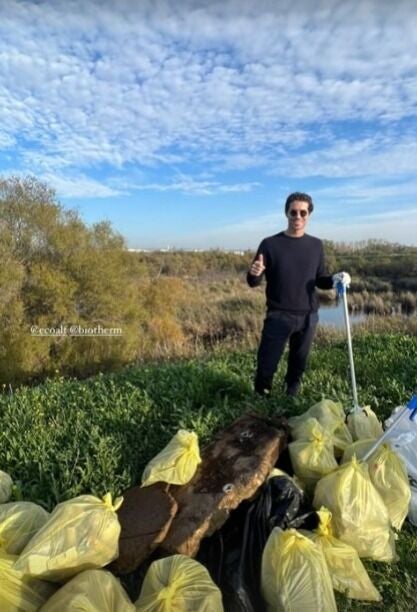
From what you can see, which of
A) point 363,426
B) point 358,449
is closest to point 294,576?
point 358,449

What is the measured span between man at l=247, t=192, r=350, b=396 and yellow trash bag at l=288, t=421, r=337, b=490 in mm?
1185

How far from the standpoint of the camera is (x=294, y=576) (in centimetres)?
192

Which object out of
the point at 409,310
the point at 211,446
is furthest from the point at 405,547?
the point at 409,310

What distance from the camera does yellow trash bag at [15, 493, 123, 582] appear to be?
185 centimetres

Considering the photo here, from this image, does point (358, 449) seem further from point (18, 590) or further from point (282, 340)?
point (18, 590)

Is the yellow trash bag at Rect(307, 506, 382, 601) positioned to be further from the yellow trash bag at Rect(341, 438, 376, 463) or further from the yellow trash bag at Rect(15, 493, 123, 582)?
the yellow trash bag at Rect(15, 493, 123, 582)

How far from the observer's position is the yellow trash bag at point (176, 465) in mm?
2445

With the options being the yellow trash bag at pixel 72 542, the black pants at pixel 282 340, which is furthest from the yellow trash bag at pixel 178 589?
the black pants at pixel 282 340

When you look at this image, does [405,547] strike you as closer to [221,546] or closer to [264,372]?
[221,546]

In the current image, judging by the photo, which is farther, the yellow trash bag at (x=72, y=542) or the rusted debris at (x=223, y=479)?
the rusted debris at (x=223, y=479)

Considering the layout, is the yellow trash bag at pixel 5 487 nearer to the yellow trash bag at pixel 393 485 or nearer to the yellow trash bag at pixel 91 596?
the yellow trash bag at pixel 91 596

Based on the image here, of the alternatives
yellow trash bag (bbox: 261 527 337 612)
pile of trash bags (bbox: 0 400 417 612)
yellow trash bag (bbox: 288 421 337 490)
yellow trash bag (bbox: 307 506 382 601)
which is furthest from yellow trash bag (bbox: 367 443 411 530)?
yellow trash bag (bbox: 261 527 337 612)

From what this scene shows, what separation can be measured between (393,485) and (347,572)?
0.61 m

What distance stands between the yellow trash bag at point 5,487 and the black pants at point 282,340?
2107 millimetres
